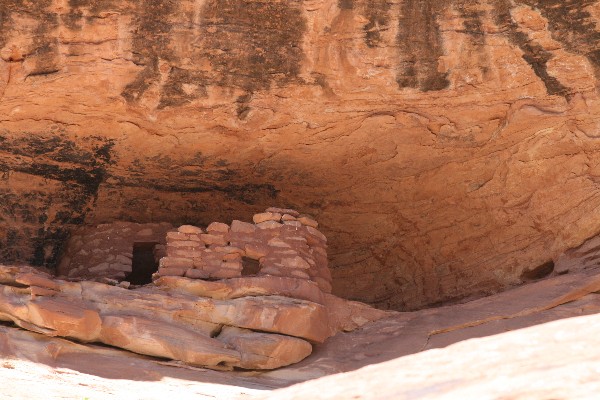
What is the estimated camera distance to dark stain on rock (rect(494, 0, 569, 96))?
6.91 meters

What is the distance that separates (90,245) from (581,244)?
14.4 feet

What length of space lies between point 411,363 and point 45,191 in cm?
565

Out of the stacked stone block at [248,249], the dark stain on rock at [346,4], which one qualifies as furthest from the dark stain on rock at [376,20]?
the stacked stone block at [248,249]

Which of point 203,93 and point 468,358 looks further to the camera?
point 203,93

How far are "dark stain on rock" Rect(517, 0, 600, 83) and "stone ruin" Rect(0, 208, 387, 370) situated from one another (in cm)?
252

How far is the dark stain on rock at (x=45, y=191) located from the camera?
25.6 ft

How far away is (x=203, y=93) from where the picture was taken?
23.7ft

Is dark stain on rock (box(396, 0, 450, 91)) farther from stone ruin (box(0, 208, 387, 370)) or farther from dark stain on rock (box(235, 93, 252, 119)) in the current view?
stone ruin (box(0, 208, 387, 370))

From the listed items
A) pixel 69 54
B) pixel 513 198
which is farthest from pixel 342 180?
pixel 69 54

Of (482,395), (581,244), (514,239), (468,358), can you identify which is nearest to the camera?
(482,395)

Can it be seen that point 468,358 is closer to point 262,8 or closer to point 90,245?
point 262,8

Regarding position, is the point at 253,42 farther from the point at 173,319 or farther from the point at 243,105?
the point at 173,319

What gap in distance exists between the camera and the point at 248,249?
7.07 meters

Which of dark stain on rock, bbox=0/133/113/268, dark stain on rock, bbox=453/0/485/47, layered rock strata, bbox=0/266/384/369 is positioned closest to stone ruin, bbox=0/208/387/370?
layered rock strata, bbox=0/266/384/369
